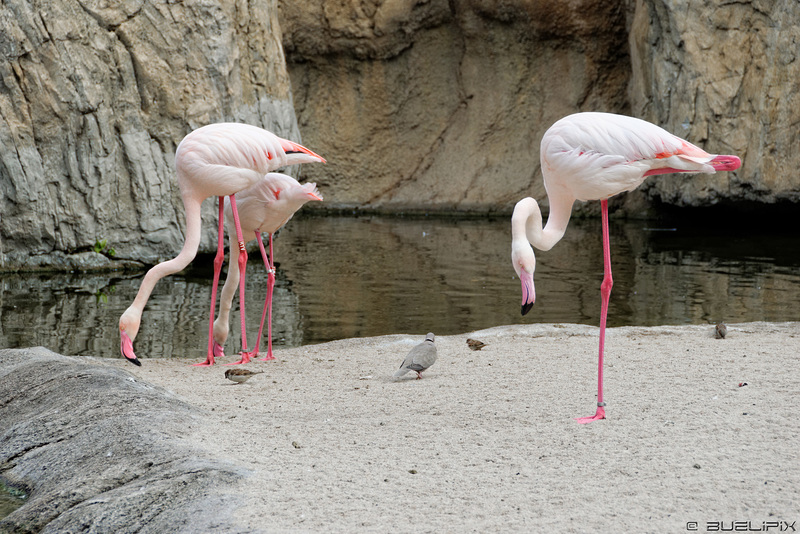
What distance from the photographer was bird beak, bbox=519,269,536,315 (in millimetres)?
4094

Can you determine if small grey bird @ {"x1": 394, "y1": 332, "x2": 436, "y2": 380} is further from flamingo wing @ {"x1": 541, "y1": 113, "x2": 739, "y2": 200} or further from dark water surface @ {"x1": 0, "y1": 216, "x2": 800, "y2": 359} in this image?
dark water surface @ {"x1": 0, "y1": 216, "x2": 800, "y2": 359}

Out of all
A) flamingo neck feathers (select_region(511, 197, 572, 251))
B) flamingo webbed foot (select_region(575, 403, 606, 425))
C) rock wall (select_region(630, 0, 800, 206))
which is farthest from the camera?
rock wall (select_region(630, 0, 800, 206))

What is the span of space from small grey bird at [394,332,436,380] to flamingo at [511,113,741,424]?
0.93 meters

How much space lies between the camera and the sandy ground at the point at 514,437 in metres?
2.79

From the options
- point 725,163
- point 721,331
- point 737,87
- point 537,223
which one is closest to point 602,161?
point 537,223

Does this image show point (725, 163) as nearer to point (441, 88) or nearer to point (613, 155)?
point (613, 155)

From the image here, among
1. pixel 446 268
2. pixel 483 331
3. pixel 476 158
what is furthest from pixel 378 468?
pixel 476 158

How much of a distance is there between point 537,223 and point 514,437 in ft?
4.25

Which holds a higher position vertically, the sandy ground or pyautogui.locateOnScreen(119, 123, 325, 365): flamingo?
pyautogui.locateOnScreen(119, 123, 325, 365): flamingo

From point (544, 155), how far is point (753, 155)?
33.1 ft

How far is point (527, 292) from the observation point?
4.12 m

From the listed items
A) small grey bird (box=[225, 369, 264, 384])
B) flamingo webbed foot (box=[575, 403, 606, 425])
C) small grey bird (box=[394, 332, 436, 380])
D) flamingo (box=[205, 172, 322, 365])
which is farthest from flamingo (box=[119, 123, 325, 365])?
flamingo webbed foot (box=[575, 403, 606, 425])

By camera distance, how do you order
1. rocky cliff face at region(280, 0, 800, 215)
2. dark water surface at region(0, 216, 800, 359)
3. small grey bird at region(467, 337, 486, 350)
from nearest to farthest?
small grey bird at region(467, 337, 486, 350) < dark water surface at region(0, 216, 800, 359) < rocky cliff face at region(280, 0, 800, 215)

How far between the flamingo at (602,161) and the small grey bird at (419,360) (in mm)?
934
